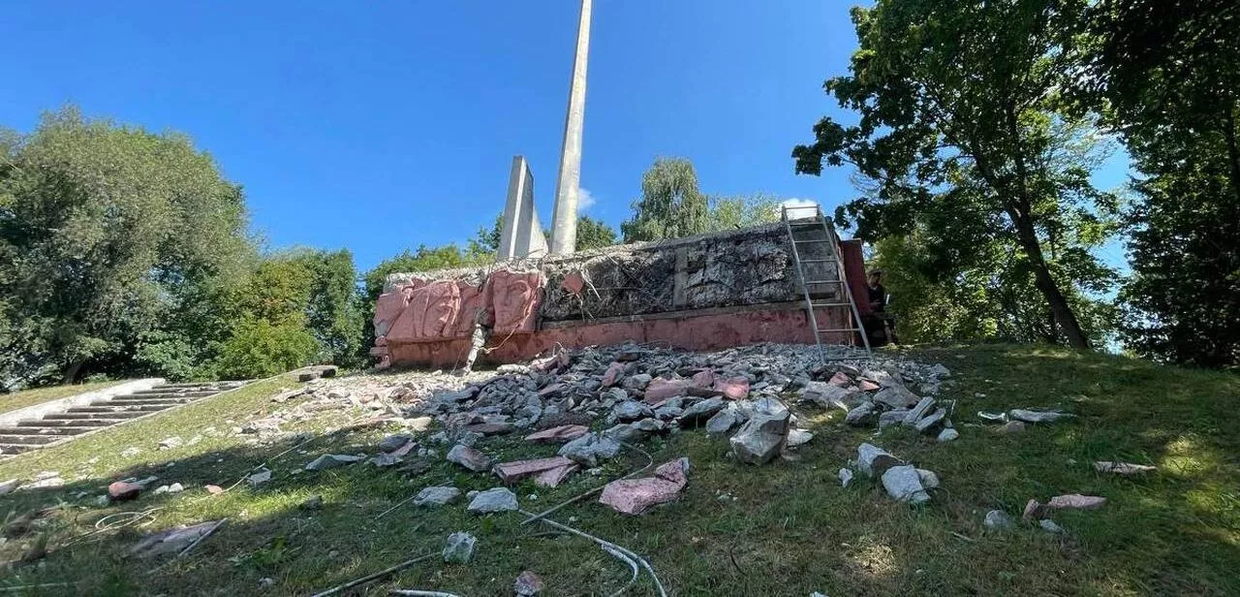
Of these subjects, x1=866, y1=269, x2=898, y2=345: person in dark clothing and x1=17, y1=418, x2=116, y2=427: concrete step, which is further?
x1=17, y1=418, x2=116, y2=427: concrete step

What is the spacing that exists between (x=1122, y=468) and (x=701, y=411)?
2482mm

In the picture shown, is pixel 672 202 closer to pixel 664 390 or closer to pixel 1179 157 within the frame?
pixel 1179 157

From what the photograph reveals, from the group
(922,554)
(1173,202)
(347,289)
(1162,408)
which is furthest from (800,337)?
(347,289)

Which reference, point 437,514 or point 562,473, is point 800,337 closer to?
point 562,473

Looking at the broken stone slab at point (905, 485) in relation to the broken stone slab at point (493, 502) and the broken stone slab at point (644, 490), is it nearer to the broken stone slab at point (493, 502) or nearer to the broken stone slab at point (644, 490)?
the broken stone slab at point (644, 490)

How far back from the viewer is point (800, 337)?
24.5ft

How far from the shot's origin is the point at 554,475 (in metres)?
3.43

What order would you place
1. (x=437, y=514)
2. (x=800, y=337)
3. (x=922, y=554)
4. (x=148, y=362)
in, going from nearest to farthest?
(x=922, y=554), (x=437, y=514), (x=800, y=337), (x=148, y=362)

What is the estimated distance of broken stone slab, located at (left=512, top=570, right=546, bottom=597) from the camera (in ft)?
7.07

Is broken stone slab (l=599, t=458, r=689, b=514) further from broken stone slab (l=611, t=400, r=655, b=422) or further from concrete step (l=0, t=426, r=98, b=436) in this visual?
concrete step (l=0, t=426, r=98, b=436)

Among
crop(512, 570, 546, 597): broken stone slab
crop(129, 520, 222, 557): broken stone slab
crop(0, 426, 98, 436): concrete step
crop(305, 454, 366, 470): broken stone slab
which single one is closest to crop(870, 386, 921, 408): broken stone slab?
crop(512, 570, 546, 597): broken stone slab

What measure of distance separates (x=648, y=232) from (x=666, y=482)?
836 inches

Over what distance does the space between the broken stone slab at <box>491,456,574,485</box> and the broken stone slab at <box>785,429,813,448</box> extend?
1456mm

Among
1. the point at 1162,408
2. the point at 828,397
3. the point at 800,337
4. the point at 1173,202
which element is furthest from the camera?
the point at 1173,202
